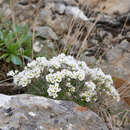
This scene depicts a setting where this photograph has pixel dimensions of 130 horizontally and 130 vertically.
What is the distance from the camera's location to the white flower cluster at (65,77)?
236 centimetres

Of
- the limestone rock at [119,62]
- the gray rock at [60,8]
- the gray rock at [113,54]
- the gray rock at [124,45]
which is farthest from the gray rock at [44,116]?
the gray rock at [60,8]

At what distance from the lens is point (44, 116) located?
1962mm

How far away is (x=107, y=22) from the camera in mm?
5559

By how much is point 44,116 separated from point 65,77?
65 centimetres

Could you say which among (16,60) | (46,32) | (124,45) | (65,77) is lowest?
(16,60)

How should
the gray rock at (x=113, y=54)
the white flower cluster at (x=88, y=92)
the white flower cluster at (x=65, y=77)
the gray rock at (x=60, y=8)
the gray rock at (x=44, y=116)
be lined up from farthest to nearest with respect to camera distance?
1. the gray rock at (x=60, y=8)
2. the gray rock at (x=113, y=54)
3. the white flower cluster at (x=88, y=92)
4. the white flower cluster at (x=65, y=77)
5. the gray rock at (x=44, y=116)

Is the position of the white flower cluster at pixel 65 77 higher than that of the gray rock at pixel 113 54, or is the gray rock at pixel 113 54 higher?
the white flower cluster at pixel 65 77

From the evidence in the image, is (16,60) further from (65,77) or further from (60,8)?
(60,8)

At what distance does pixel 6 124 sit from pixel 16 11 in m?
4.49

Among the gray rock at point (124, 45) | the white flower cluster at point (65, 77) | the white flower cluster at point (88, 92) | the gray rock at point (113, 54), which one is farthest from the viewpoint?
the gray rock at point (124, 45)

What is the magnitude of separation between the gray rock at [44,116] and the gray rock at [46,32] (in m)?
2.77

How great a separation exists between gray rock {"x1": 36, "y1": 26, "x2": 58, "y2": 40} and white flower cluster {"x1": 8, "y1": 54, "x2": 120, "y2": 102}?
81.7 inches

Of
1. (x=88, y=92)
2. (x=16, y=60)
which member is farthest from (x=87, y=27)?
(x=88, y=92)

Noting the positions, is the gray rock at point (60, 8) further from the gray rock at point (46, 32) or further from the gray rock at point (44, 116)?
the gray rock at point (44, 116)
